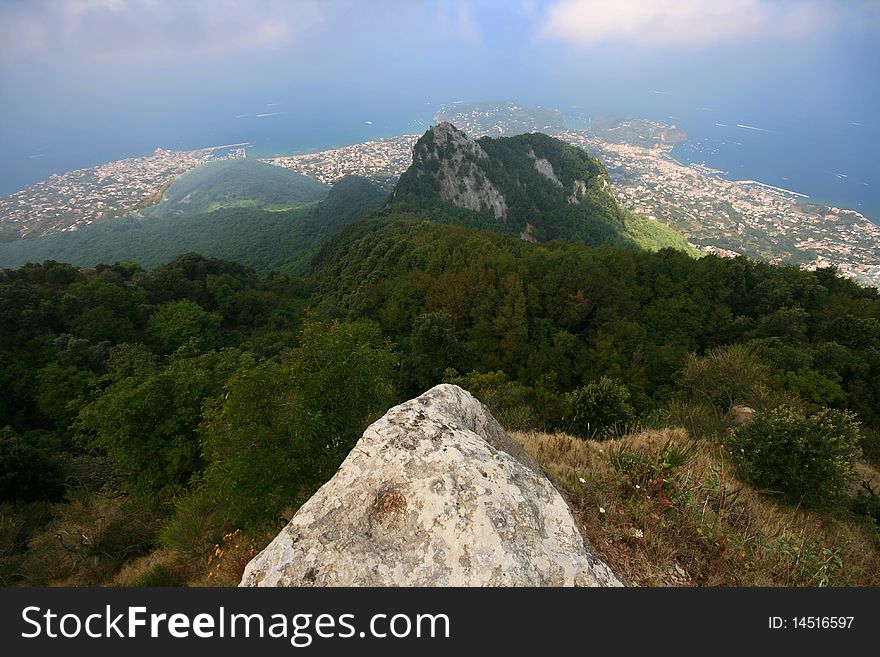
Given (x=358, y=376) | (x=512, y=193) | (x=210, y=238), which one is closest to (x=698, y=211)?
(x=512, y=193)

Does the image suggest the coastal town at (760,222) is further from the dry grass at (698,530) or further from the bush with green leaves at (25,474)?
the bush with green leaves at (25,474)

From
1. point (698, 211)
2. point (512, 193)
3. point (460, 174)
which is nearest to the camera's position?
point (460, 174)

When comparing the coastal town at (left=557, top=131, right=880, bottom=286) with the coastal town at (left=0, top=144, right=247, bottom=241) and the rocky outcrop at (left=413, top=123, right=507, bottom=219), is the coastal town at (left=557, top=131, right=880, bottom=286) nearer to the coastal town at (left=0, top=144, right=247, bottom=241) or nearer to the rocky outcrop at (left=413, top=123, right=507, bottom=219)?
the rocky outcrop at (left=413, top=123, right=507, bottom=219)

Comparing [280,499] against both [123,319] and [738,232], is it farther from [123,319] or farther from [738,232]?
[738,232]

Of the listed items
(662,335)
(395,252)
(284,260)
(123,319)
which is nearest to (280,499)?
(662,335)

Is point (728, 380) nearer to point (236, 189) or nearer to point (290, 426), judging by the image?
point (290, 426)
